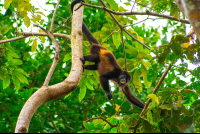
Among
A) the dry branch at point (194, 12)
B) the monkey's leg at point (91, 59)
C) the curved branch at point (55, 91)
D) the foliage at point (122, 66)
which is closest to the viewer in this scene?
the dry branch at point (194, 12)

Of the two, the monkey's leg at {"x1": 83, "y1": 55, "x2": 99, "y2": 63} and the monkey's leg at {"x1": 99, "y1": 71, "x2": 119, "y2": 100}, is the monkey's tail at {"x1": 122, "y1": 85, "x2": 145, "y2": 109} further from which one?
the monkey's leg at {"x1": 83, "y1": 55, "x2": 99, "y2": 63}

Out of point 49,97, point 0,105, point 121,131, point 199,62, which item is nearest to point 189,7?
point 49,97

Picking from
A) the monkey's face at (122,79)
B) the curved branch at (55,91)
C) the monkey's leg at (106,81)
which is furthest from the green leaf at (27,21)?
the monkey's face at (122,79)

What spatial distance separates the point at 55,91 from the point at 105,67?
2573 mm

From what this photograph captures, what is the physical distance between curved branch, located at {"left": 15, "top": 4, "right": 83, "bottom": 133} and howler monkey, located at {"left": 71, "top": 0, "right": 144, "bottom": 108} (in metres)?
1.44

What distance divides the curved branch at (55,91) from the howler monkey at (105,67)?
1.44 metres

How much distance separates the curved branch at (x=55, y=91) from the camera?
125 centimetres

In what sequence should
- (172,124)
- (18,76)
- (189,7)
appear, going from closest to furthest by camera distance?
(189,7) < (172,124) < (18,76)

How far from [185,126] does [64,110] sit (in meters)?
3.62

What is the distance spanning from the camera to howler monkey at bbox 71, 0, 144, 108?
3.91 m

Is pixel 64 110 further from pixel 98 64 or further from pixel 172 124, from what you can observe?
pixel 172 124

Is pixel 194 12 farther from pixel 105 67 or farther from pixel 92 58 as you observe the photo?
pixel 105 67

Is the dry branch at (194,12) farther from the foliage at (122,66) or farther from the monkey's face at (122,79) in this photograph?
the monkey's face at (122,79)

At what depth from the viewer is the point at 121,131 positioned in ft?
8.06
